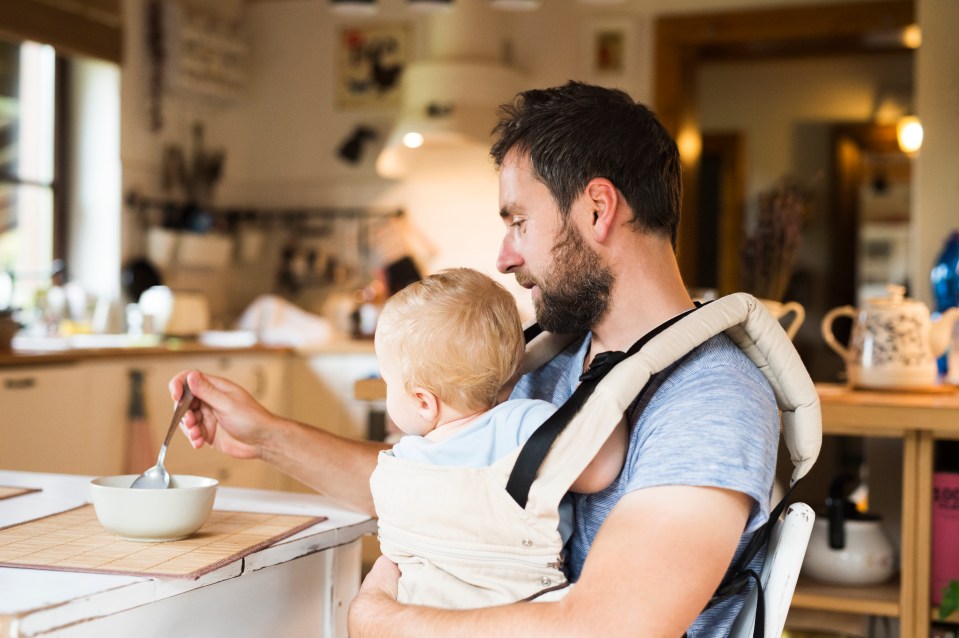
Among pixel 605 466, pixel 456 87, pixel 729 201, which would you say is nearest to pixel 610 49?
pixel 456 87

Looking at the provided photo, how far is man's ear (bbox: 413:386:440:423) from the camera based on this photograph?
50.9 inches

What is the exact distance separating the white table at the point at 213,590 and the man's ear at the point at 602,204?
483 millimetres

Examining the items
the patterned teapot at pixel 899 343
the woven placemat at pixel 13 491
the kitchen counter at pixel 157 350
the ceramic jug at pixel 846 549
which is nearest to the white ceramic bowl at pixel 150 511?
the woven placemat at pixel 13 491

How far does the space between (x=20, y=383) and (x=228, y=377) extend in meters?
1.12

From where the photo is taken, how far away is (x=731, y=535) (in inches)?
43.6

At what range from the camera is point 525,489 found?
112cm

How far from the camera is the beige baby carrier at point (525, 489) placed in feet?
3.65

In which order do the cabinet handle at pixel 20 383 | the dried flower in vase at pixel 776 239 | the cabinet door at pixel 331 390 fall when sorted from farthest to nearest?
the cabinet door at pixel 331 390 < the cabinet handle at pixel 20 383 < the dried flower in vase at pixel 776 239

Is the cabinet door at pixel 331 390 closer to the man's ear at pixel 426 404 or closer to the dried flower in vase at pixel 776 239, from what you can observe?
the dried flower in vase at pixel 776 239

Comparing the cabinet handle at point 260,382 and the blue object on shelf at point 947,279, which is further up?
the blue object on shelf at point 947,279

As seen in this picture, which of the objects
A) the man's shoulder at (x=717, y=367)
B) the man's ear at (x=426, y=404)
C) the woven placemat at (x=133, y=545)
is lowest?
the woven placemat at (x=133, y=545)

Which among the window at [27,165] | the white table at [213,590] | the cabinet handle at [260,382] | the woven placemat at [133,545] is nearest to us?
the white table at [213,590]

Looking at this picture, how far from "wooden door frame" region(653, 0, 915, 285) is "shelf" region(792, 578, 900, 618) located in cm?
255

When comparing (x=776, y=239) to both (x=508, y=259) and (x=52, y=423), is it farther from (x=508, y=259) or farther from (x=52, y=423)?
(x=52, y=423)
